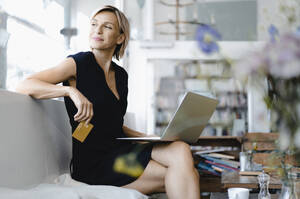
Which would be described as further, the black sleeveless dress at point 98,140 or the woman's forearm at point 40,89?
the black sleeveless dress at point 98,140

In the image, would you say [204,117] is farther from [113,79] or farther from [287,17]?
[287,17]

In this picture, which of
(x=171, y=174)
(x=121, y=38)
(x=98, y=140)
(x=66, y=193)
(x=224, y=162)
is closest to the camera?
(x=66, y=193)

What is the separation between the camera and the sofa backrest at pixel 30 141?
1.13m

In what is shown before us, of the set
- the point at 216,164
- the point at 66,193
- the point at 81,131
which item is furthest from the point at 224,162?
the point at 66,193

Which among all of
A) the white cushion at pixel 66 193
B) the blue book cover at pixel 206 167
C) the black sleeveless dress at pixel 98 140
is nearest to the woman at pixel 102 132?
the black sleeveless dress at pixel 98 140

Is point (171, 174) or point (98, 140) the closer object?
point (171, 174)

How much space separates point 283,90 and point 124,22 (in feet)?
4.61

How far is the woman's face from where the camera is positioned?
1.69 m

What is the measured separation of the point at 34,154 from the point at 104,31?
27.9 inches

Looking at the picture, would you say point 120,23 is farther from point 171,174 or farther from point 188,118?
point 171,174

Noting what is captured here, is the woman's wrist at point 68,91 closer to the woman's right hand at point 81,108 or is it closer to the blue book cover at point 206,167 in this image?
the woman's right hand at point 81,108

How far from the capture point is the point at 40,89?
1335mm

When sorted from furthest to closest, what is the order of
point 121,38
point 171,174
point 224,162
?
1. point 224,162
2. point 121,38
3. point 171,174

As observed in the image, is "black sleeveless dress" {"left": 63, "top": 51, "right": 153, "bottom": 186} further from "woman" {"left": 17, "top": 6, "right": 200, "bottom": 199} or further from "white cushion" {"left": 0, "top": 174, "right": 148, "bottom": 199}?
"white cushion" {"left": 0, "top": 174, "right": 148, "bottom": 199}
